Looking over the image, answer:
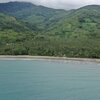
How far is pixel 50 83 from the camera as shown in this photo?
2021 inches

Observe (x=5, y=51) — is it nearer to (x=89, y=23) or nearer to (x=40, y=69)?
(x=40, y=69)

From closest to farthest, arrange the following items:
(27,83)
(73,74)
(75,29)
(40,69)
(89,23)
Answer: (27,83) → (73,74) → (40,69) → (75,29) → (89,23)

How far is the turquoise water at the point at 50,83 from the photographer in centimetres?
3878

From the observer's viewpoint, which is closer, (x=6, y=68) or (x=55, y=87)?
(x=55, y=87)

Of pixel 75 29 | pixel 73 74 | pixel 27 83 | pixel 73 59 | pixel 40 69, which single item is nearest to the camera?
pixel 27 83

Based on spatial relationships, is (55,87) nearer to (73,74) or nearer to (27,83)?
(27,83)

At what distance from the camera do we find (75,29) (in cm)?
14275

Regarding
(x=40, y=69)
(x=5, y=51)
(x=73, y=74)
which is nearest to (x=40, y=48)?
(x=5, y=51)

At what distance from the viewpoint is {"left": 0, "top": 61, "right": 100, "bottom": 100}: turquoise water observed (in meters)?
38.8

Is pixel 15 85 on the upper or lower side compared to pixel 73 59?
upper

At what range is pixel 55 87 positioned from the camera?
46.8m

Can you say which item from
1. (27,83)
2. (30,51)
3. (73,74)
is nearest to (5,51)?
(30,51)

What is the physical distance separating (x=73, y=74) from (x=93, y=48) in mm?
32312

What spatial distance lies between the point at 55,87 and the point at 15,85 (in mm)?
5838
